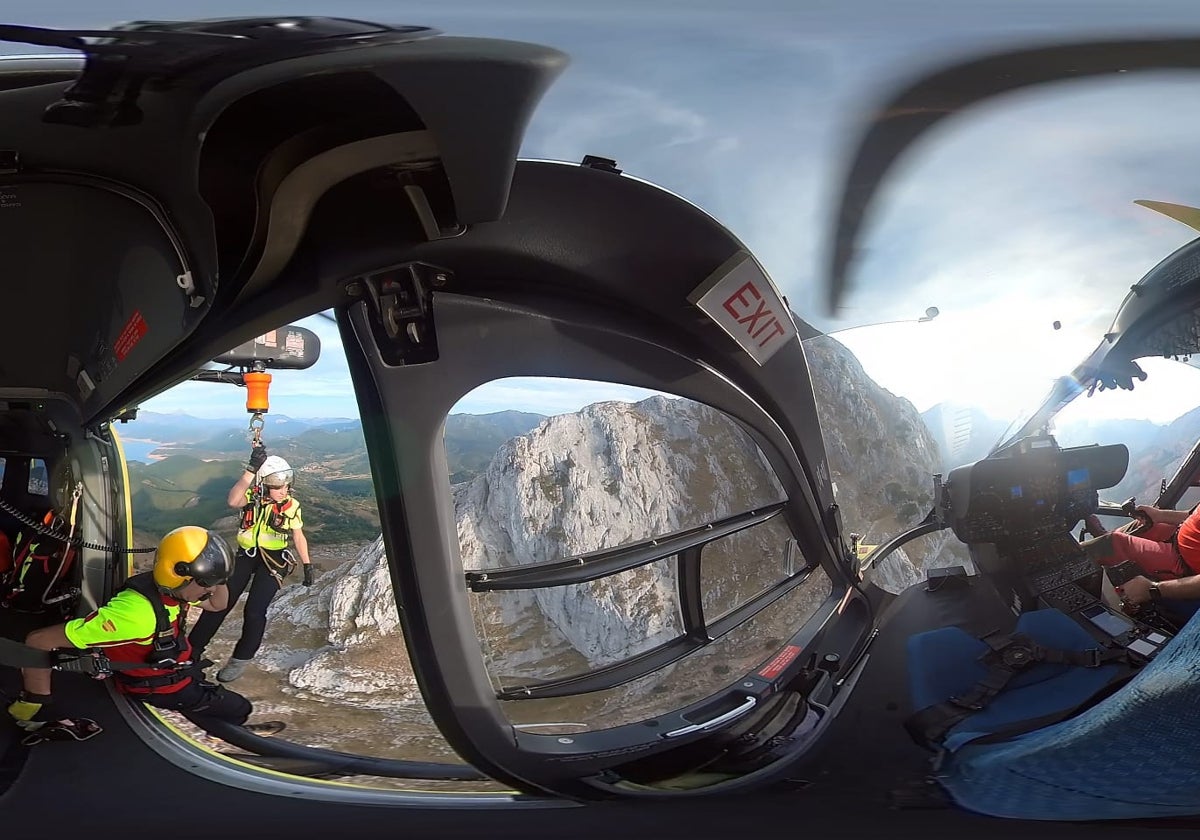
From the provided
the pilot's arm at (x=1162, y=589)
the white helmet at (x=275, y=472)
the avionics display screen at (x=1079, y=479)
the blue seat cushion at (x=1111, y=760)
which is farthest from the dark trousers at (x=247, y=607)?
the pilot's arm at (x=1162, y=589)

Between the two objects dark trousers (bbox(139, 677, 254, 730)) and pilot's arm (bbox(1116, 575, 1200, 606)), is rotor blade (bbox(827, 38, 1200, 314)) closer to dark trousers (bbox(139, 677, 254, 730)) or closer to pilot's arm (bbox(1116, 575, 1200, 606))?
pilot's arm (bbox(1116, 575, 1200, 606))

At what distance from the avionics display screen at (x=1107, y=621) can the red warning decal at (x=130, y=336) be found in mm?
1857

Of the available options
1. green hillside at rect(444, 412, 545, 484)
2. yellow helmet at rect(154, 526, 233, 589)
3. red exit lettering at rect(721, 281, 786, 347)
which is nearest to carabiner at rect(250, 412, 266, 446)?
yellow helmet at rect(154, 526, 233, 589)

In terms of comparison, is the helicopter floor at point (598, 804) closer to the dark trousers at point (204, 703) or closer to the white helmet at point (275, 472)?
the dark trousers at point (204, 703)

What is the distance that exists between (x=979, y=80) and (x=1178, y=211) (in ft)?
1.48

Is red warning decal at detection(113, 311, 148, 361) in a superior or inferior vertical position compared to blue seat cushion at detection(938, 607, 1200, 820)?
superior

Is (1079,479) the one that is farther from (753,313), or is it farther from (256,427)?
(256,427)

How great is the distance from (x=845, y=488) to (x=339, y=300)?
0.95 metres

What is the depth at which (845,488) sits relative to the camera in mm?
1224

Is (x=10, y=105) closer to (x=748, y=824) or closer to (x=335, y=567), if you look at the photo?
(x=335, y=567)

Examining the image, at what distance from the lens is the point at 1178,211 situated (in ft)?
3.73

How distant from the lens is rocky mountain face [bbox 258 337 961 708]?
1115mm

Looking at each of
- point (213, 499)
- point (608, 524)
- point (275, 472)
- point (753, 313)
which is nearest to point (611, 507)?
point (608, 524)

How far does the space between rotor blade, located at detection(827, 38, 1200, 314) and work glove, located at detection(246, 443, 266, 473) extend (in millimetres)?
1072
